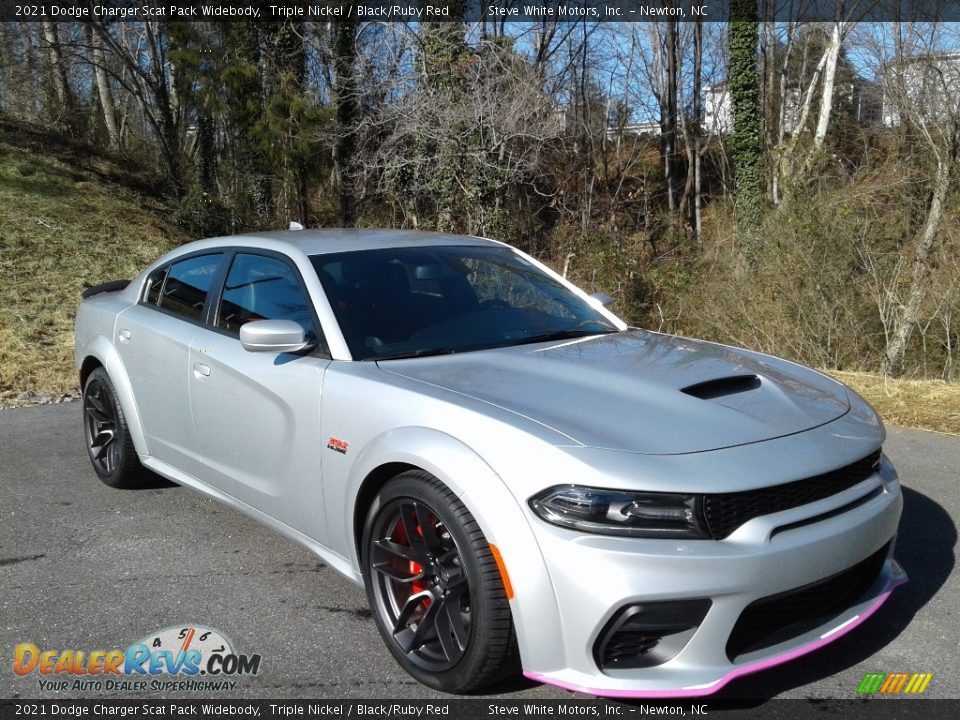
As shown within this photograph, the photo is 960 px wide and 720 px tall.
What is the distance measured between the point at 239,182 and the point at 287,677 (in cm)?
2025

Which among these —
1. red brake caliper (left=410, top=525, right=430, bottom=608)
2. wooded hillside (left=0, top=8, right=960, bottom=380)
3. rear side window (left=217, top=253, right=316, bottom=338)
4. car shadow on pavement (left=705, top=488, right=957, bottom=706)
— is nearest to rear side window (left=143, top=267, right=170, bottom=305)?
rear side window (left=217, top=253, right=316, bottom=338)

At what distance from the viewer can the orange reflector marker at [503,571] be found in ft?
8.96

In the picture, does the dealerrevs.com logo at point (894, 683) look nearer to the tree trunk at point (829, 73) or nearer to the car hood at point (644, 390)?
the car hood at point (644, 390)

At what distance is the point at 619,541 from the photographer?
8.66 ft

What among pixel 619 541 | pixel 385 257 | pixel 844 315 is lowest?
pixel 844 315

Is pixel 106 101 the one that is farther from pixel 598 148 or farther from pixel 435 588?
pixel 435 588

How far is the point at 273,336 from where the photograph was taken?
3.62m

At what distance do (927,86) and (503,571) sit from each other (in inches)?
495

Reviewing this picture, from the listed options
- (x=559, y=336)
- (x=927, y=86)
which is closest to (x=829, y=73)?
(x=927, y=86)

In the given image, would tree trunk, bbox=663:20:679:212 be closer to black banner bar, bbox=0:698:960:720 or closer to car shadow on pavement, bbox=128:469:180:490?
car shadow on pavement, bbox=128:469:180:490

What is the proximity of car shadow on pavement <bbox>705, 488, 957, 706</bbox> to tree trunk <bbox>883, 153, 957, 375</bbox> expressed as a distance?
581 cm

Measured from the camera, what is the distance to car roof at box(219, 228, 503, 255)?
4320 mm

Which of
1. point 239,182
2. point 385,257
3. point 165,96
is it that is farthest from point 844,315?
point 165,96

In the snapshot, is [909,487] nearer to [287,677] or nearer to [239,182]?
[287,677]
